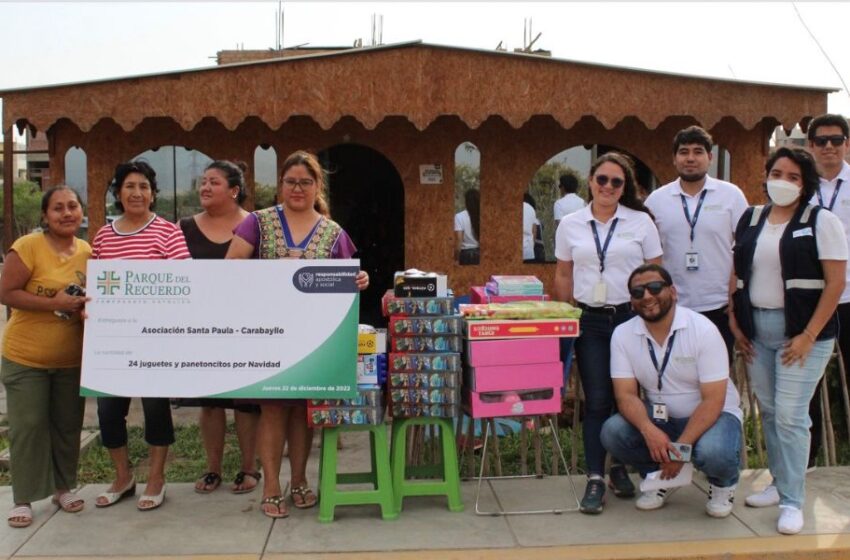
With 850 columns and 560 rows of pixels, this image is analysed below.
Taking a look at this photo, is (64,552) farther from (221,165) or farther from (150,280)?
(221,165)

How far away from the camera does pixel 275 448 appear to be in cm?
482

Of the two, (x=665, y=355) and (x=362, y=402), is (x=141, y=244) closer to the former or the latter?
(x=362, y=402)

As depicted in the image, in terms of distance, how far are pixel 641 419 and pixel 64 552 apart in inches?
122

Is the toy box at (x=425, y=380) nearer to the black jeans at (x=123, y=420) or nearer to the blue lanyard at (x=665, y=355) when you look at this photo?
the blue lanyard at (x=665, y=355)

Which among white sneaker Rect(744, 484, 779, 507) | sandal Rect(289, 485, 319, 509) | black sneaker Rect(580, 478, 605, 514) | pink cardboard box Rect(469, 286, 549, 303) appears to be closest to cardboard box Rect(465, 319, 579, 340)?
pink cardboard box Rect(469, 286, 549, 303)

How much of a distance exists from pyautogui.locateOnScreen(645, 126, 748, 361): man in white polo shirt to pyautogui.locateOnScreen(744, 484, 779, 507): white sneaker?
3.03 feet

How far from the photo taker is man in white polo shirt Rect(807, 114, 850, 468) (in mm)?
5309

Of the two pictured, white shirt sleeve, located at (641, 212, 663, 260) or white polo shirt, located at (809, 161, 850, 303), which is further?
white polo shirt, located at (809, 161, 850, 303)

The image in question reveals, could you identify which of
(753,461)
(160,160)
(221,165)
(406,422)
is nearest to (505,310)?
(406,422)

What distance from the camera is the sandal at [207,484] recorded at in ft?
17.3

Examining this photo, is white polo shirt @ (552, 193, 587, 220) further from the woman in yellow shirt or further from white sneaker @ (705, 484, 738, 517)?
the woman in yellow shirt

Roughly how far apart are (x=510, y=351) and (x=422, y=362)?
497mm

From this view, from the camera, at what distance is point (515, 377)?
4789 millimetres

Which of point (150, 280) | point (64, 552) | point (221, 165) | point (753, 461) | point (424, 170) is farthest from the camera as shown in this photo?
point (424, 170)
